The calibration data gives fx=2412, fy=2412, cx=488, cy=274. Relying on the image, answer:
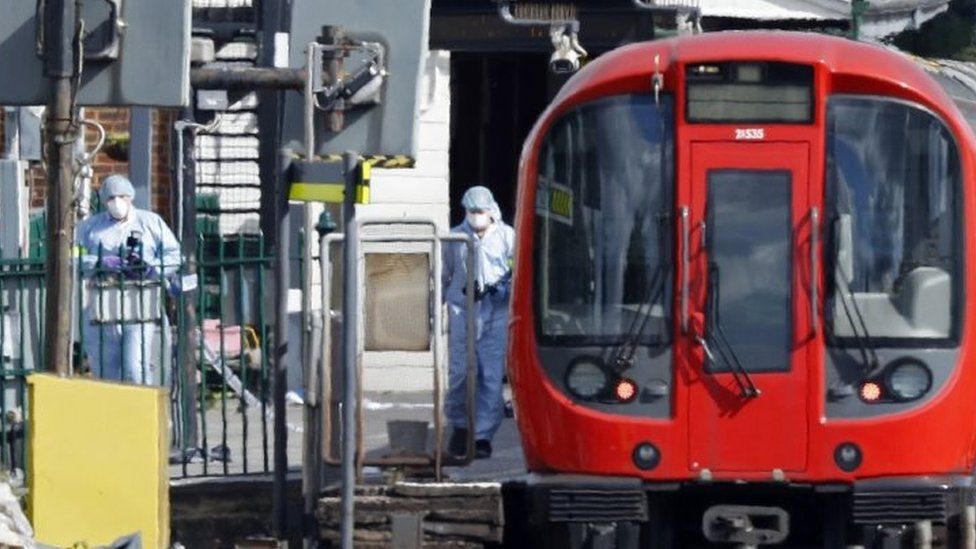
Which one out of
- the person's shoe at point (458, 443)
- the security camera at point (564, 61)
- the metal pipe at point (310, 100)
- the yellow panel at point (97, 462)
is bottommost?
the person's shoe at point (458, 443)

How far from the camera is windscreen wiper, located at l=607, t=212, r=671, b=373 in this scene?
10.0 m

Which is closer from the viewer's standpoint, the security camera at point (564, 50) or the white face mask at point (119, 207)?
the white face mask at point (119, 207)

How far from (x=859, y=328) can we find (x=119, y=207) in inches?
202

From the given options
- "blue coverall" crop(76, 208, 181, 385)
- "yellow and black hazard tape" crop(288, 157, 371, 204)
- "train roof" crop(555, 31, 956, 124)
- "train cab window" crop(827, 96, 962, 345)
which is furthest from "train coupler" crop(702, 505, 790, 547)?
"blue coverall" crop(76, 208, 181, 385)

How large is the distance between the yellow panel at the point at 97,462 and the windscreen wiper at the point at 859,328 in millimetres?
2831

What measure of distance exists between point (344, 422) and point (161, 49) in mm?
1602

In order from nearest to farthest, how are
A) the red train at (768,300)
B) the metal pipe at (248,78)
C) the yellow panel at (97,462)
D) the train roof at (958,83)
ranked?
the yellow panel at (97,462), the red train at (768,300), the metal pipe at (248,78), the train roof at (958,83)

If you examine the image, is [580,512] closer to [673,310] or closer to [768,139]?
[673,310]

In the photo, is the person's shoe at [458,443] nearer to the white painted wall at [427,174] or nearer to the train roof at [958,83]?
the train roof at [958,83]

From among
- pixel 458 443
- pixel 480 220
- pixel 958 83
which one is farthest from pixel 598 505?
pixel 958 83

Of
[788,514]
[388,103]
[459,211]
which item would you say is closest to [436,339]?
[388,103]

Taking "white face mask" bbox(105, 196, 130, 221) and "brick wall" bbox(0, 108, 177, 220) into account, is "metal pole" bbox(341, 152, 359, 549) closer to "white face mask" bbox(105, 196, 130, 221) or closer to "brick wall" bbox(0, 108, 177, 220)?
"white face mask" bbox(105, 196, 130, 221)

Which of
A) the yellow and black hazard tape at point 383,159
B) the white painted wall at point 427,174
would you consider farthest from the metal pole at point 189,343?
the white painted wall at point 427,174

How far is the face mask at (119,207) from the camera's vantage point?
44.4 ft
